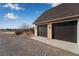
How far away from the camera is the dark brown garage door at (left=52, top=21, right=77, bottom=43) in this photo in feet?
37.3

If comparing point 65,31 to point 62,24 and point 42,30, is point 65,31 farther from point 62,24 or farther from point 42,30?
point 42,30

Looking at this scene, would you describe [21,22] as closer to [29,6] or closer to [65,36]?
[29,6]

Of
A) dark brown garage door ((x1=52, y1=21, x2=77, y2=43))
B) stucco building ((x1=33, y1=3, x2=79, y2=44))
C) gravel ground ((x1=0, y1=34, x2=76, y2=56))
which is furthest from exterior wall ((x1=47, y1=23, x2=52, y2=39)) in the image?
gravel ground ((x1=0, y1=34, x2=76, y2=56))

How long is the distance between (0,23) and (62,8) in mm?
5866

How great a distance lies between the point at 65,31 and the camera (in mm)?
12477

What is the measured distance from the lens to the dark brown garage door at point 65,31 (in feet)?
37.3

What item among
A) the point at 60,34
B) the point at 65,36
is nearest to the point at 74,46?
the point at 65,36

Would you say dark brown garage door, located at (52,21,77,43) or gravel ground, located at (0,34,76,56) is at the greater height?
dark brown garage door, located at (52,21,77,43)

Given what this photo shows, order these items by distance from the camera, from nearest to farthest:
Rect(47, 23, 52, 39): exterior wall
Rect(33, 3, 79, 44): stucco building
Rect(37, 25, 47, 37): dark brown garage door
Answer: Rect(33, 3, 79, 44): stucco building, Rect(47, 23, 52, 39): exterior wall, Rect(37, 25, 47, 37): dark brown garage door

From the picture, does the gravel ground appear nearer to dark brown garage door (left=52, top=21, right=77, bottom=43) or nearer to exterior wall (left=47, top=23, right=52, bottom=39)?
dark brown garage door (left=52, top=21, right=77, bottom=43)

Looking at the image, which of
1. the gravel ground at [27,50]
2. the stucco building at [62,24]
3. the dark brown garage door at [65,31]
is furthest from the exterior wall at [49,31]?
the gravel ground at [27,50]

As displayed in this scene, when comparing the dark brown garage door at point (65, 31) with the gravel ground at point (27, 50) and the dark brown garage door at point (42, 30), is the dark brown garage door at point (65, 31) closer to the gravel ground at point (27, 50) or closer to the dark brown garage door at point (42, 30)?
the dark brown garage door at point (42, 30)

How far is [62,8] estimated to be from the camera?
561 inches

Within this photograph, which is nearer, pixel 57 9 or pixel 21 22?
pixel 21 22
